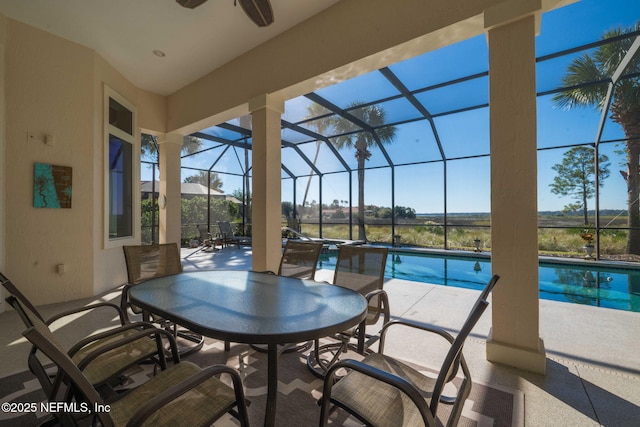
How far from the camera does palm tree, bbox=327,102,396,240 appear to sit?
7.00 metres

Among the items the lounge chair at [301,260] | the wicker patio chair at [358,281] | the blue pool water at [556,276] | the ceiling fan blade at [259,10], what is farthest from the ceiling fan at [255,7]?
the blue pool water at [556,276]

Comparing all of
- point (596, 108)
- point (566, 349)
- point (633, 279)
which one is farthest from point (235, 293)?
point (596, 108)

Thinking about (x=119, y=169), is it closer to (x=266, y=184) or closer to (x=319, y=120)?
(x=266, y=184)

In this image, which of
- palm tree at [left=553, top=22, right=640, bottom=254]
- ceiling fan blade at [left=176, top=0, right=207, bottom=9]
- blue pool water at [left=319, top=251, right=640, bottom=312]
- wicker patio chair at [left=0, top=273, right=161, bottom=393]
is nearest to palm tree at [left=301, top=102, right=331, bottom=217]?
ceiling fan blade at [left=176, top=0, right=207, bottom=9]

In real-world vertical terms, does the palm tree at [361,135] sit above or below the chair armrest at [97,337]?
above

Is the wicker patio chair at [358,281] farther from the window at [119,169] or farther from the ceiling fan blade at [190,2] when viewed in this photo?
the window at [119,169]

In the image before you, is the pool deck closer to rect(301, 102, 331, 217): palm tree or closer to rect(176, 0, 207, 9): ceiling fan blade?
rect(176, 0, 207, 9): ceiling fan blade

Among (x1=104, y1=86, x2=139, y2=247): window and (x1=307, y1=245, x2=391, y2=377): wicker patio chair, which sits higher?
(x1=104, y1=86, x2=139, y2=247): window

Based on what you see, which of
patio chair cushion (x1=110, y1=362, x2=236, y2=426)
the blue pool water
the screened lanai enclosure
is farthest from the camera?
the blue pool water

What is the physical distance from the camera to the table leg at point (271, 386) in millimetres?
1357

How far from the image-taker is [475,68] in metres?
4.55

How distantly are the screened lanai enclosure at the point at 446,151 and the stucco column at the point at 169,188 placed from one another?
1657 mm

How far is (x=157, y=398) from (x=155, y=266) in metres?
2.15

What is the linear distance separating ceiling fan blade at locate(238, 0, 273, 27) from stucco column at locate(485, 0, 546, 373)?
1.86 m
